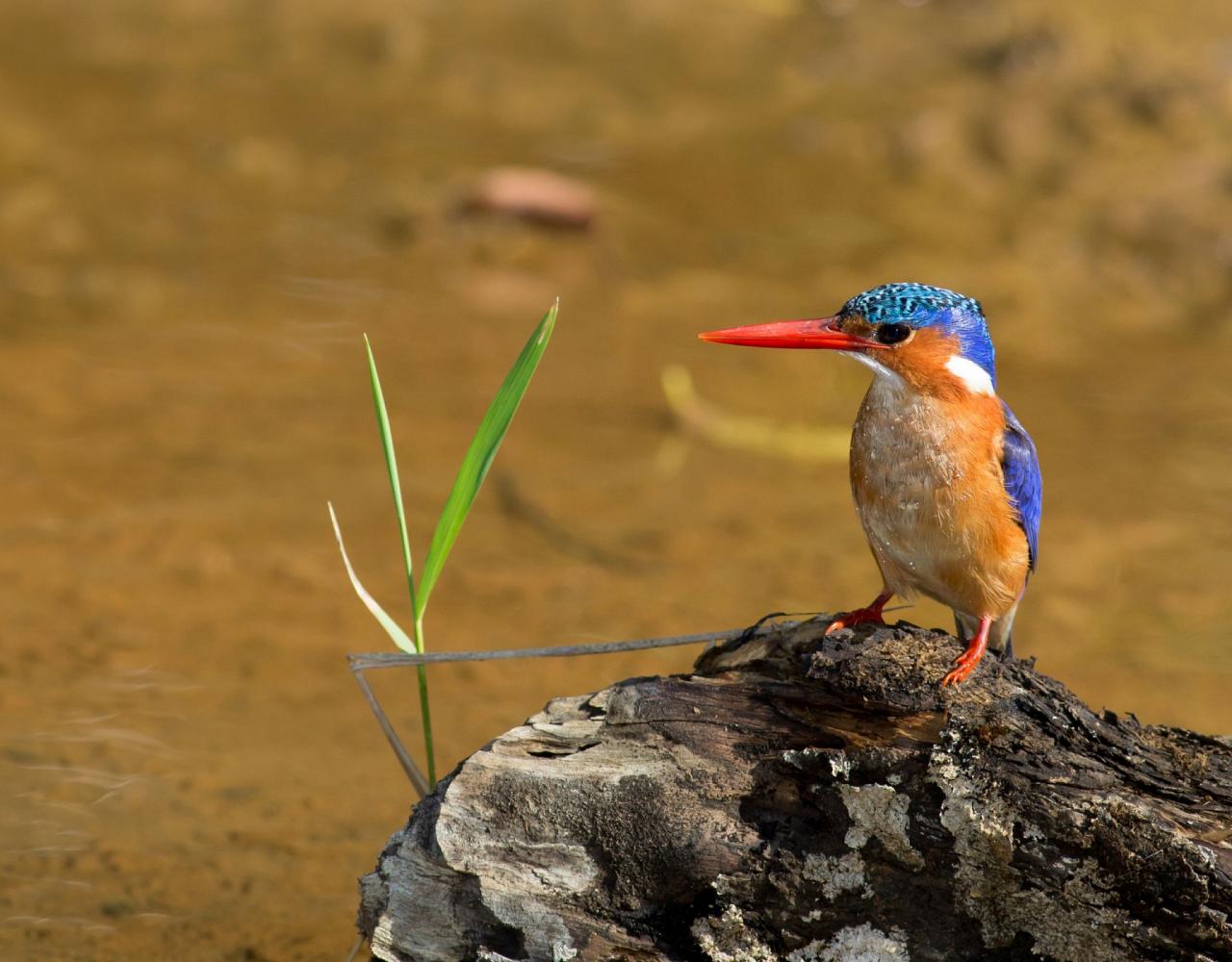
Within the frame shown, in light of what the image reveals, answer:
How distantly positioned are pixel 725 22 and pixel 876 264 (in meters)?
2.76

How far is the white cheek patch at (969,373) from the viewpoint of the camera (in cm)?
278

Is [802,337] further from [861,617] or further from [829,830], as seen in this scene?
[829,830]

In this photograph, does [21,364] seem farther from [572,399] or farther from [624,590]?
[624,590]

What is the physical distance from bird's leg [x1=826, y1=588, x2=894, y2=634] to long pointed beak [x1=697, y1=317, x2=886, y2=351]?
1.63ft

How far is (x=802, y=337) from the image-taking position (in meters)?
2.76

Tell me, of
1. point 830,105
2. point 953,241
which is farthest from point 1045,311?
point 830,105

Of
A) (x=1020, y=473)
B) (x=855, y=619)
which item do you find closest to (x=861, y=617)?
(x=855, y=619)

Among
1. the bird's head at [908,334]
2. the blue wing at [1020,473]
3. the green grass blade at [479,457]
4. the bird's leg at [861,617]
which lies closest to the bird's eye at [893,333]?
the bird's head at [908,334]

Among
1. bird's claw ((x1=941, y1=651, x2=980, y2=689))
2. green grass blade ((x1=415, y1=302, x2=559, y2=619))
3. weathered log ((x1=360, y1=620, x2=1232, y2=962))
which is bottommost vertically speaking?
weathered log ((x1=360, y1=620, x2=1232, y2=962))

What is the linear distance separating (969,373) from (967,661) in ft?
1.98

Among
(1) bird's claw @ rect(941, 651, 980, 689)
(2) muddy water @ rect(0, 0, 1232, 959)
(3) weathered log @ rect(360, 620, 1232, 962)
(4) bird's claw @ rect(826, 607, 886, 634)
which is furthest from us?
(2) muddy water @ rect(0, 0, 1232, 959)

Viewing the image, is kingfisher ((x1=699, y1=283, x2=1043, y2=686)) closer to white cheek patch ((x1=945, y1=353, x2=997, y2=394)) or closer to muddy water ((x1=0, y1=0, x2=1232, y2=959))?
white cheek patch ((x1=945, y1=353, x2=997, y2=394))

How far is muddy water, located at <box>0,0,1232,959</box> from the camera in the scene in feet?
13.0

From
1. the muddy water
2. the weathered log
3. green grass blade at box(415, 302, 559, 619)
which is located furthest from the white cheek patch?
the muddy water
